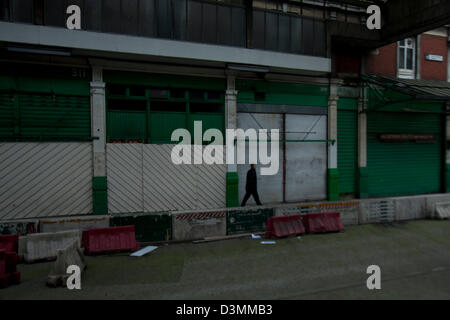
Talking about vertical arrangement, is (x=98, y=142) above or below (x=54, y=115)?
below

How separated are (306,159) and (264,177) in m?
2.20

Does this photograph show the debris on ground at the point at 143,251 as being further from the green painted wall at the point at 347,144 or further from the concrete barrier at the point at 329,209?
the green painted wall at the point at 347,144

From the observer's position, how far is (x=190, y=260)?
23.0ft

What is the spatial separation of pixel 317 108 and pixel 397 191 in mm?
6082

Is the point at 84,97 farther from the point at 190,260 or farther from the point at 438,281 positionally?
the point at 438,281

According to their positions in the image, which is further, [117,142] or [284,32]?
[284,32]

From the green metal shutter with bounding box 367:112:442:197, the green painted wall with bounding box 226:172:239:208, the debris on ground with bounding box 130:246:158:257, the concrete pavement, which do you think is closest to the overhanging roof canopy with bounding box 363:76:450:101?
the green metal shutter with bounding box 367:112:442:197

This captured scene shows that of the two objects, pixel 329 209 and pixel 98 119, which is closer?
pixel 98 119

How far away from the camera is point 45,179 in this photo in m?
9.28

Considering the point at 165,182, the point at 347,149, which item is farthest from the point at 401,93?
the point at 165,182

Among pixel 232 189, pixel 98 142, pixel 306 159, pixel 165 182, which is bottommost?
pixel 232 189

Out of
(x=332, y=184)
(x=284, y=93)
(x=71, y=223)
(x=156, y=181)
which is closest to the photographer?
(x=71, y=223)

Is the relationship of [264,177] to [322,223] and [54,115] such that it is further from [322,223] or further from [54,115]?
[54,115]
